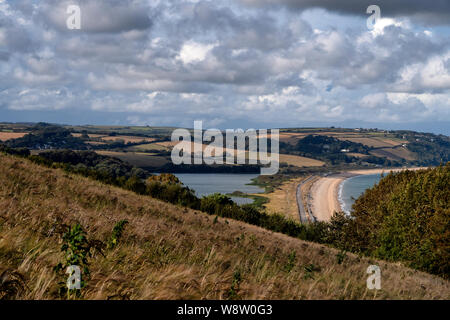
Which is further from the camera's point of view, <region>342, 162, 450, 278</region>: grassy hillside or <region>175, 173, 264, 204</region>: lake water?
<region>175, 173, 264, 204</region>: lake water

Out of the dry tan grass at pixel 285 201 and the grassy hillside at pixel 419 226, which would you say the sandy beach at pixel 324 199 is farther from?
the grassy hillside at pixel 419 226

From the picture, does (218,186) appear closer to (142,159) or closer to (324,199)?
(324,199)

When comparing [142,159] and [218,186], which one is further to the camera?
[142,159]

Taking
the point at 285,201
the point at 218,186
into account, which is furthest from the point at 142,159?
the point at 285,201

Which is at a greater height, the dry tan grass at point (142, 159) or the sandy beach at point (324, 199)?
the dry tan grass at point (142, 159)

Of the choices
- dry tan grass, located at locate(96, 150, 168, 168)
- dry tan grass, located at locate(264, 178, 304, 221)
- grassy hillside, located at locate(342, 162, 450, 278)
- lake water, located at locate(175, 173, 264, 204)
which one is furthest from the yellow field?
grassy hillside, located at locate(342, 162, 450, 278)

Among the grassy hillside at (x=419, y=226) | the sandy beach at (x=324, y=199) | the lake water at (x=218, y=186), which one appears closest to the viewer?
the grassy hillside at (x=419, y=226)

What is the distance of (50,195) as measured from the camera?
12828 millimetres

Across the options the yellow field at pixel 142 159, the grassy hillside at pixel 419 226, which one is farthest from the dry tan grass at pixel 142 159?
the grassy hillside at pixel 419 226

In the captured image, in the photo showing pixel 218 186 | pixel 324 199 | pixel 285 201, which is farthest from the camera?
pixel 218 186

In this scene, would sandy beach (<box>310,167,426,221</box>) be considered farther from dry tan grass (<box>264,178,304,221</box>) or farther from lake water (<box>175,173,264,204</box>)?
lake water (<box>175,173,264,204</box>)

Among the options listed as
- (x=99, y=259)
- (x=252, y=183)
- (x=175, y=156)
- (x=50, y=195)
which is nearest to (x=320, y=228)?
(x=50, y=195)
